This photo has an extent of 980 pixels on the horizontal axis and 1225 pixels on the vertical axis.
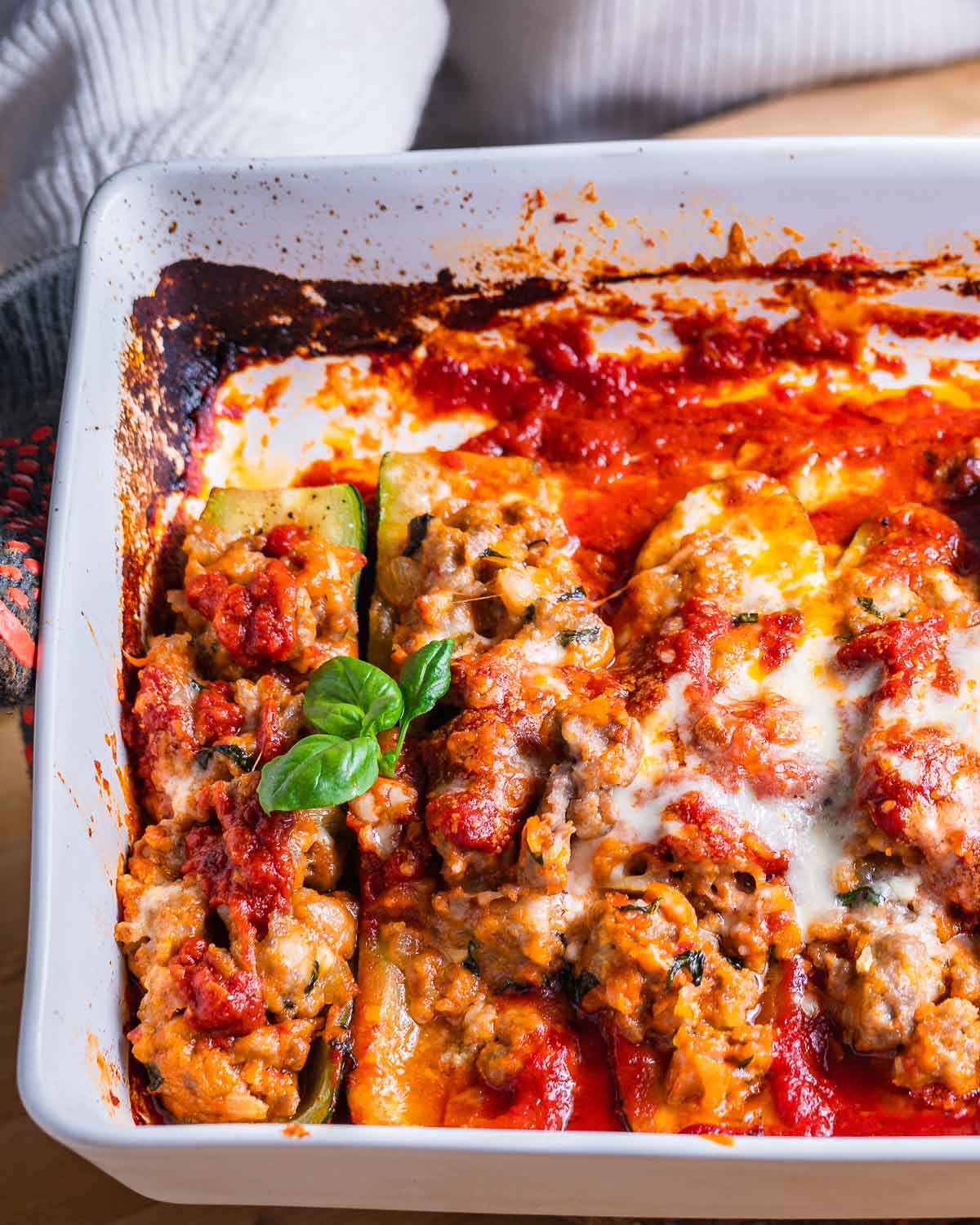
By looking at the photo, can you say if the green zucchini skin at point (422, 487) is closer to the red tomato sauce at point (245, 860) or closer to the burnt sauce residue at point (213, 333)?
the burnt sauce residue at point (213, 333)

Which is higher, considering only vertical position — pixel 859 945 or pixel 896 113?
pixel 896 113

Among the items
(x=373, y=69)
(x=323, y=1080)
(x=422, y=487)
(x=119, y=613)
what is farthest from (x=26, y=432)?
(x=323, y=1080)

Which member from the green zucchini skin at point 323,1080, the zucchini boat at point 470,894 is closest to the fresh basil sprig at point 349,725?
the zucchini boat at point 470,894

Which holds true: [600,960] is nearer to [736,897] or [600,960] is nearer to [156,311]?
[736,897]

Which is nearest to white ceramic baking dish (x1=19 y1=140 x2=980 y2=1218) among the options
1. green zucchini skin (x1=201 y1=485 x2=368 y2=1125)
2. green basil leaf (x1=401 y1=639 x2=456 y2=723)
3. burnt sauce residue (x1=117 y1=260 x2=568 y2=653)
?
burnt sauce residue (x1=117 y1=260 x2=568 y2=653)

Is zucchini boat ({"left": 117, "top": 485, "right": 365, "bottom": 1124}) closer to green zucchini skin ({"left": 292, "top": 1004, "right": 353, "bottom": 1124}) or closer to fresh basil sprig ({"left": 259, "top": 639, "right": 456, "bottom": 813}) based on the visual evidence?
green zucchini skin ({"left": 292, "top": 1004, "right": 353, "bottom": 1124})

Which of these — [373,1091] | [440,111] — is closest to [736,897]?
[373,1091]
